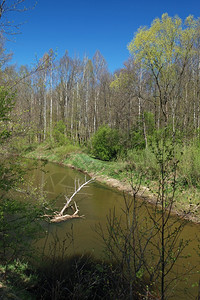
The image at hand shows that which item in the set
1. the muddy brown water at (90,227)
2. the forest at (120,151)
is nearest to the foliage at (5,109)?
the forest at (120,151)

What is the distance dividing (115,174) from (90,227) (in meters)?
7.12

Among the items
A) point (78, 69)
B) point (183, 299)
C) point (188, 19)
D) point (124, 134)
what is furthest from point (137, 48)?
point (78, 69)

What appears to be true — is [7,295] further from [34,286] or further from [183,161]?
[183,161]

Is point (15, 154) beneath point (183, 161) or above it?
above

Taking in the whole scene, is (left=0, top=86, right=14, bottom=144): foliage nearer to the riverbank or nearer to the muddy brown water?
the muddy brown water

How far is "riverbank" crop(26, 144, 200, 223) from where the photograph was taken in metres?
7.64

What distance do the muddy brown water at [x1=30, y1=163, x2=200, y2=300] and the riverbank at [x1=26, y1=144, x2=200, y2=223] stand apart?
0.66m

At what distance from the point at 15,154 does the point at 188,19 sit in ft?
41.8

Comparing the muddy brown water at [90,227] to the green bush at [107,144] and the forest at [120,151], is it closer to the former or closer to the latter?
the forest at [120,151]

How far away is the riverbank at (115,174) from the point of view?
25.1ft

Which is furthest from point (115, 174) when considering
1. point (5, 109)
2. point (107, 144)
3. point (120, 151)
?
point (5, 109)

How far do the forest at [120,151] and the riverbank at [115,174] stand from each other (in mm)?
101

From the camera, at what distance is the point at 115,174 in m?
13.5

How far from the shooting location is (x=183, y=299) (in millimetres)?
3807
